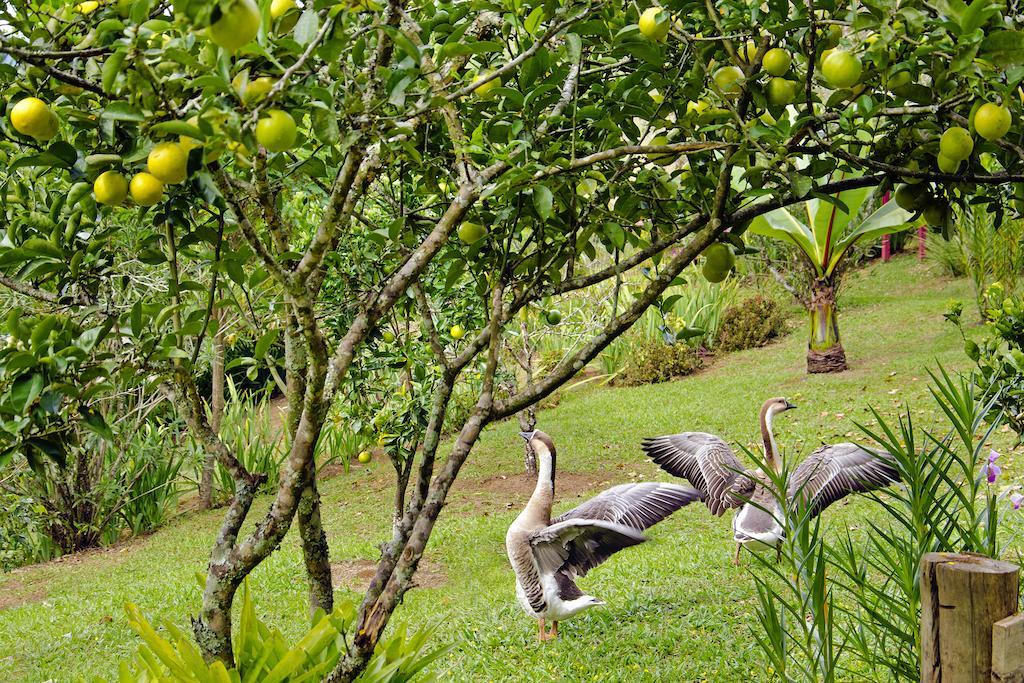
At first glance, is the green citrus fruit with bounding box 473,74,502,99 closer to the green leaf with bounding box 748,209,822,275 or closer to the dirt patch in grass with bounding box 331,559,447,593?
the dirt patch in grass with bounding box 331,559,447,593

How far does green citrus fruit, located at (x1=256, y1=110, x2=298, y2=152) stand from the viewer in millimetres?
1011

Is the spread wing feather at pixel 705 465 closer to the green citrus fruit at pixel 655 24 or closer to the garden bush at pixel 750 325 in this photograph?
the green citrus fruit at pixel 655 24

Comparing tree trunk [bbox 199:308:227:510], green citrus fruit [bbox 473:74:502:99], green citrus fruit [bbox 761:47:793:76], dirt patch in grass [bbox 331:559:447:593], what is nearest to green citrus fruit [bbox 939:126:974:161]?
green citrus fruit [bbox 761:47:793:76]

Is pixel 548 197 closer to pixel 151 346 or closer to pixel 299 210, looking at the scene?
pixel 151 346

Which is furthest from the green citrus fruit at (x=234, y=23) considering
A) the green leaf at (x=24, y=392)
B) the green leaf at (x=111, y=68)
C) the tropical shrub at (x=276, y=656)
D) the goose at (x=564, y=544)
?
the goose at (x=564, y=544)

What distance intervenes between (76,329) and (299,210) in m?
3.82

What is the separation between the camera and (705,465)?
4.68m

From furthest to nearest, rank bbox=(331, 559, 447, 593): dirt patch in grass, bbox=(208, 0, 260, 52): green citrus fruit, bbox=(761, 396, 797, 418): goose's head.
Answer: bbox=(331, 559, 447, 593): dirt patch in grass
bbox=(761, 396, 797, 418): goose's head
bbox=(208, 0, 260, 52): green citrus fruit

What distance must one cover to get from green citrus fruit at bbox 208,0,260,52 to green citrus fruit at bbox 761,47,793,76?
956 mm

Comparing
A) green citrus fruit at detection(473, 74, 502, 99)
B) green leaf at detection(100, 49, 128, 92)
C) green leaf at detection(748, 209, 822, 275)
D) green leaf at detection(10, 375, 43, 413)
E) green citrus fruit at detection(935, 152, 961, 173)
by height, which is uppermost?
green leaf at detection(100, 49, 128, 92)

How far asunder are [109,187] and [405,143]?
413mm

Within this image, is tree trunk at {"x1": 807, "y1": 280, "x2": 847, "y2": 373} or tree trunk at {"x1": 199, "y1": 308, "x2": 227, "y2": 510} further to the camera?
tree trunk at {"x1": 807, "y1": 280, "x2": 847, "y2": 373}

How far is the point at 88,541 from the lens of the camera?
7.11m

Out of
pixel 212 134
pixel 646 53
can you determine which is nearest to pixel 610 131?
pixel 646 53
